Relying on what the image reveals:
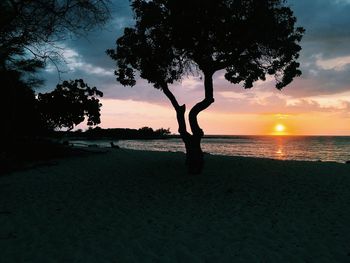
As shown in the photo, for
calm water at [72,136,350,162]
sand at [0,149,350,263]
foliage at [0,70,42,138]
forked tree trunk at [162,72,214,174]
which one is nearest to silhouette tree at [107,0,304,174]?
forked tree trunk at [162,72,214,174]

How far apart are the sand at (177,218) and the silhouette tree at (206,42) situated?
16.1ft

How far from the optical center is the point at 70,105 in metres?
60.3

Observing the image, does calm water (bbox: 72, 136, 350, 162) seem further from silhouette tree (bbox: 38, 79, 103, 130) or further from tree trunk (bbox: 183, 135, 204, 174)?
tree trunk (bbox: 183, 135, 204, 174)

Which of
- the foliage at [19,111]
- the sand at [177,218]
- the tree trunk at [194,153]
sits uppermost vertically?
the foliage at [19,111]

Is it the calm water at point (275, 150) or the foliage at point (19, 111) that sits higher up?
the foliage at point (19, 111)

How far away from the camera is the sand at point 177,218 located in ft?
24.3

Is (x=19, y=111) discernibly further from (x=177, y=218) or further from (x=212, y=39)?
(x=177, y=218)

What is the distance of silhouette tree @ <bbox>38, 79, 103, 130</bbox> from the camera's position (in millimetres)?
59656

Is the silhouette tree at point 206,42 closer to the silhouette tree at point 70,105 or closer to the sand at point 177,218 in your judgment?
the sand at point 177,218

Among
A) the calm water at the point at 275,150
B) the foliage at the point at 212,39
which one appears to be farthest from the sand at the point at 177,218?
the calm water at the point at 275,150

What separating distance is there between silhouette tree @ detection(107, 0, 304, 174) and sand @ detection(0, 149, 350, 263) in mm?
4903

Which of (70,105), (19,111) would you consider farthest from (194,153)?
(70,105)

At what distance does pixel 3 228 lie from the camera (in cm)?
917

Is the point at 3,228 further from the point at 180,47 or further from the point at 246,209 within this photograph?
the point at 180,47
